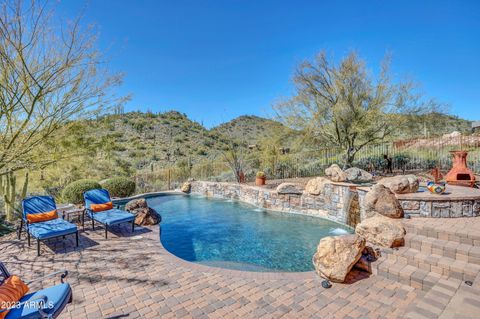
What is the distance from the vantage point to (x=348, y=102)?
1162cm

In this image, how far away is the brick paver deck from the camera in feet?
10.3

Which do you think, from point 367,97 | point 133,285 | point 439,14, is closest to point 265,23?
point 367,97

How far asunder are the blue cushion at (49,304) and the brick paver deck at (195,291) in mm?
458

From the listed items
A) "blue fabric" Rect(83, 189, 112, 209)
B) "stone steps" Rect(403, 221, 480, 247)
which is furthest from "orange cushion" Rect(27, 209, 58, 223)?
"stone steps" Rect(403, 221, 480, 247)

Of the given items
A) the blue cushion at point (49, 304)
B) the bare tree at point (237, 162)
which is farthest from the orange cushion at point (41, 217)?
the bare tree at point (237, 162)

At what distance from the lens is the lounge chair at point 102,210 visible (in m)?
6.34

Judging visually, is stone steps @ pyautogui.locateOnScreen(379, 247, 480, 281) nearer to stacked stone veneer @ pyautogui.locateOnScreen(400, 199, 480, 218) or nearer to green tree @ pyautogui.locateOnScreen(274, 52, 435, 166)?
stacked stone veneer @ pyautogui.locateOnScreen(400, 199, 480, 218)

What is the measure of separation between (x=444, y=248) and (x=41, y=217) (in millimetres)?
8080

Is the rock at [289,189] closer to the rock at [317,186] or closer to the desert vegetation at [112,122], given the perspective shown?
the rock at [317,186]

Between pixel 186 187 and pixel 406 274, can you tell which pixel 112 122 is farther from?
pixel 406 274

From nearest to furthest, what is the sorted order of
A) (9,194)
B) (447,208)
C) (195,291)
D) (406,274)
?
(195,291)
(406,274)
(447,208)
(9,194)

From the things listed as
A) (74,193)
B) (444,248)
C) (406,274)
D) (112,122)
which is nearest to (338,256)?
(406,274)

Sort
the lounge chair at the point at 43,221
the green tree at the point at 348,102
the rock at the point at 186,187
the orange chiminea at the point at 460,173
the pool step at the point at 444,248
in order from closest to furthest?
1. the pool step at the point at 444,248
2. the lounge chair at the point at 43,221
3. the orange chiminea at the point at 460,173
4. the green tree at the point at 348,102
5. the rock at the point at 186,187

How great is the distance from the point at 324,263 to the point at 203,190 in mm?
10322
